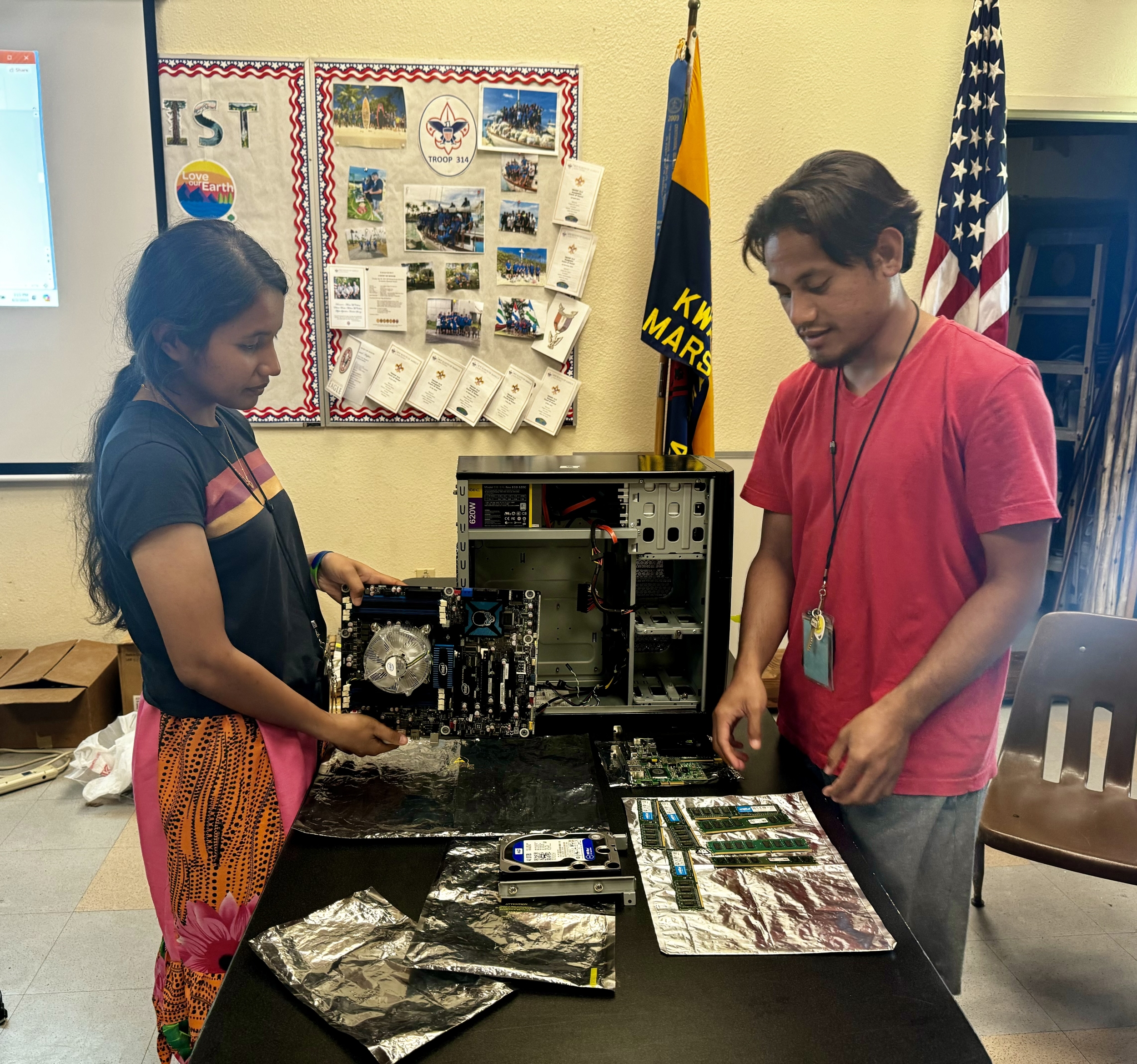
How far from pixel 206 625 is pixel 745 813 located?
2.44 ft

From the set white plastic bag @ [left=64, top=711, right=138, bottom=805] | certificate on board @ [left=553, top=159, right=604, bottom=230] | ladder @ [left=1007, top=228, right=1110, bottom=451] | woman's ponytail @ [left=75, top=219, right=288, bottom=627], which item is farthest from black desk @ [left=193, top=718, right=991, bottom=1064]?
ladder @ [left=1007, top=228, right=1110, bottom=451]

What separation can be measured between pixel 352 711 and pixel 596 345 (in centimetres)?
194

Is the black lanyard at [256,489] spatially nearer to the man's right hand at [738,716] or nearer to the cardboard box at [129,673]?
the man's right hand at [738,716]

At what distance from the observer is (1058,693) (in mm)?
1916

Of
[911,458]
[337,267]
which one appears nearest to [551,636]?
[911,458]

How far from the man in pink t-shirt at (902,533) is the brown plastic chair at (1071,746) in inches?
30.4

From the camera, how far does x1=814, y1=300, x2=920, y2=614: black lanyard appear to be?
1.13 metres

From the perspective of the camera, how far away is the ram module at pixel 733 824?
1.10 m

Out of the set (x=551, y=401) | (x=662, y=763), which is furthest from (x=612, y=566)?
(x=551, y=401)

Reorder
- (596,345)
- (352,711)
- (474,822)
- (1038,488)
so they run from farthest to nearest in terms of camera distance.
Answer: (596,345) < (352,711) < (474,822) < (1038,488)

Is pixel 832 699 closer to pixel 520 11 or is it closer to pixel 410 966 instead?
pixel 410 966

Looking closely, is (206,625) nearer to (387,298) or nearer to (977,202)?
(387,298)

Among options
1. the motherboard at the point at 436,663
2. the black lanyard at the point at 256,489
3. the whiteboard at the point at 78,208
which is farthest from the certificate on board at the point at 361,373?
the motherboard at the point at 436,663

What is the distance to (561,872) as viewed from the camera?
0.97m
